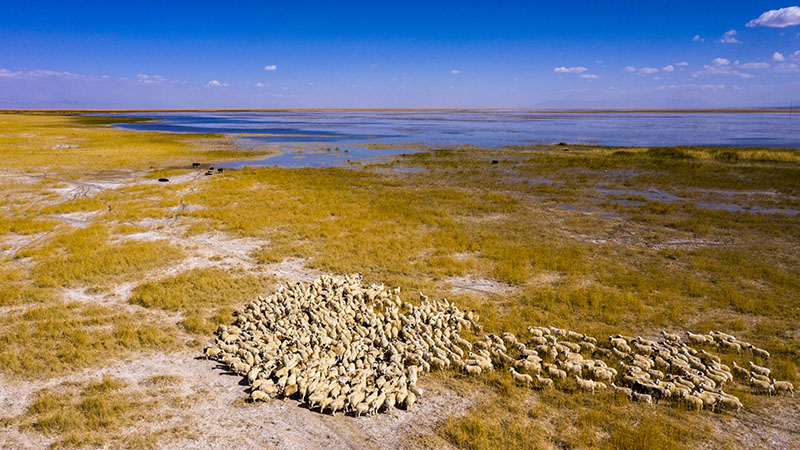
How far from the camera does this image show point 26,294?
14.3 m

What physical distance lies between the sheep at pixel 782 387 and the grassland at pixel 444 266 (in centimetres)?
43

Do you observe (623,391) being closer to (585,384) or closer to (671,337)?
(585,384)

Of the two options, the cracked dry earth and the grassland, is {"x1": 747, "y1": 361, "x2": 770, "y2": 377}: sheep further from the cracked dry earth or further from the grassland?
the cracked dry earth

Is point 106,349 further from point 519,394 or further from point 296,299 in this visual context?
point 519,394

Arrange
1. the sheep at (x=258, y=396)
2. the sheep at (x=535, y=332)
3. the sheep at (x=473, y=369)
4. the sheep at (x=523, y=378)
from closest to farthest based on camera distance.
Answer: the sheep at (x=258, y=396), the sheep at (x=523, y=378), the sheep at (x=473, y=369), the sheep at (x=535, y=332)

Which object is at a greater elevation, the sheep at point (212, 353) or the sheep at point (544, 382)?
the sheep at point (212, 353)

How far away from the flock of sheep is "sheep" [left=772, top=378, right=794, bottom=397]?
23 mm

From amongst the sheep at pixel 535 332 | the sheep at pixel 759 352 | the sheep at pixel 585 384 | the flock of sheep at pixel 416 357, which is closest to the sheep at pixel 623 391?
the flock of sheep at pixel 416 357

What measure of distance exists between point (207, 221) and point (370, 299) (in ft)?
49.3

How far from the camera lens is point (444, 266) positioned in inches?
697

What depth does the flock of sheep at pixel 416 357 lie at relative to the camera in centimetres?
912

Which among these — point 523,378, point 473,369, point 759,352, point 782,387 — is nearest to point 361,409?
point 473,369

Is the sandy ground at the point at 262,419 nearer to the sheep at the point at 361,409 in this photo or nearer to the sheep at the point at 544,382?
the sheep at the point at 361,409

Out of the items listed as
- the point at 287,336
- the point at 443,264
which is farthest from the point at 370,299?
the point at 443,264
